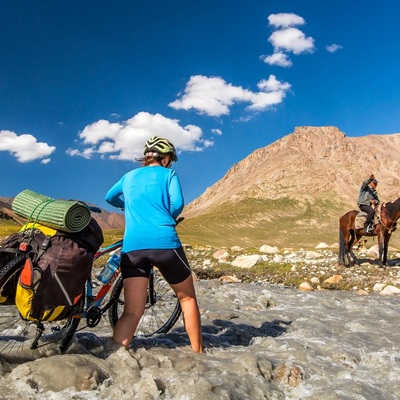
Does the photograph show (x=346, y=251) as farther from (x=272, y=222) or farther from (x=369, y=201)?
(x=272, y=222)

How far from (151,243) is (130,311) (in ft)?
3.26

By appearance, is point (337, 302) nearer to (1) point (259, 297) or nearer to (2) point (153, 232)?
(1) point (259, 297)

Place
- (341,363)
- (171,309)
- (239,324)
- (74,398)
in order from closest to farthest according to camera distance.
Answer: (74,398) → (341,363) → (171,309) → (239,324)

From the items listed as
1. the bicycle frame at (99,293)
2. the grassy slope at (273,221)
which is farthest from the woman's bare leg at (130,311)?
the grassy slope at (273,221)

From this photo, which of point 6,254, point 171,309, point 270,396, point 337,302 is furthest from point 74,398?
point 337,302

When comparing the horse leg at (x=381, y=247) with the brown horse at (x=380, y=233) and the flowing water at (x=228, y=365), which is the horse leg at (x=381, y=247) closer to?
the brown horse at (x=380, y=233)

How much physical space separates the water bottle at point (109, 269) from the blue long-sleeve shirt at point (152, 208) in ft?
2.20

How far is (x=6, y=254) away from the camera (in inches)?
192

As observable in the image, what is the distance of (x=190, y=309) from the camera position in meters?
6.00

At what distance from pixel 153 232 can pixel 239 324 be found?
410 centimetres

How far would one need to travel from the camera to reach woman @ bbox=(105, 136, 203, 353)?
18.4 ft

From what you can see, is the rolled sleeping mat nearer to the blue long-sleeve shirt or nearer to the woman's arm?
the blue long-sleeve shirt

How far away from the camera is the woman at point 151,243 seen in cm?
559

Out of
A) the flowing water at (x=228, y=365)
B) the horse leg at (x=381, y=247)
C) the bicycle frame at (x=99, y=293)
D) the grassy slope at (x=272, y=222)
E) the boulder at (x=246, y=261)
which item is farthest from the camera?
the grassy slope at (x=272, y=222)
